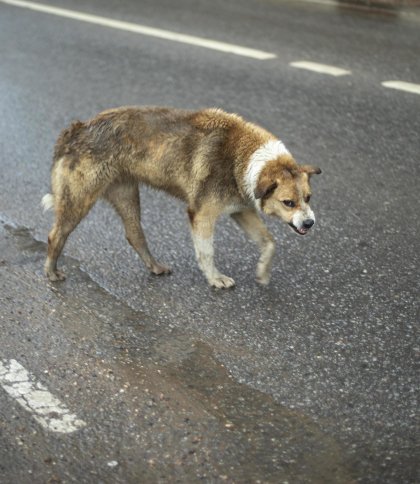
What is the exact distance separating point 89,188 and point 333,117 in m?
3.41

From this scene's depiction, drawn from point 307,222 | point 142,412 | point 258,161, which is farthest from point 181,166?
point 142,412

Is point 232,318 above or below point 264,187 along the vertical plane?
below

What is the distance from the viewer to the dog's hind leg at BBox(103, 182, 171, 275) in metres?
5.82

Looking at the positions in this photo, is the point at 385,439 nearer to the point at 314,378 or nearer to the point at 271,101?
the point at 314,378

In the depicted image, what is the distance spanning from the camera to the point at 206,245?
556 centimetres

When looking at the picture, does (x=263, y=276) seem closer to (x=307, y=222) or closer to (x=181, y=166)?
(x=307, y=222)

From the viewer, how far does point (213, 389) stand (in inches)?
178

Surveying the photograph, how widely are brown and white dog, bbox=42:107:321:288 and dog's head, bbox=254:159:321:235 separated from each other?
2 centimetres

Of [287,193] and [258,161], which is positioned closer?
[287,193]

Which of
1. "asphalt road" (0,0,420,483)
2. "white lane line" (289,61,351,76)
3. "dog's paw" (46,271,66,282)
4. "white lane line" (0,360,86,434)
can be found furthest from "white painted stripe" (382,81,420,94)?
"white lane line" (0,360,86,434)

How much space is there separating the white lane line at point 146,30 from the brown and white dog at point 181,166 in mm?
4961

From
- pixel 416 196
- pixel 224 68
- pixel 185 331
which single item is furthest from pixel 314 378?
pixel 224 68

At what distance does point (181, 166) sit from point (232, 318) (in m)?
0.95

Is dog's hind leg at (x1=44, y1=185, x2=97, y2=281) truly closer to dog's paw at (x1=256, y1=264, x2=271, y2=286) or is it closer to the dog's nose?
dog's paw at (x1=256, y1=264, x2=271, y2=286)
